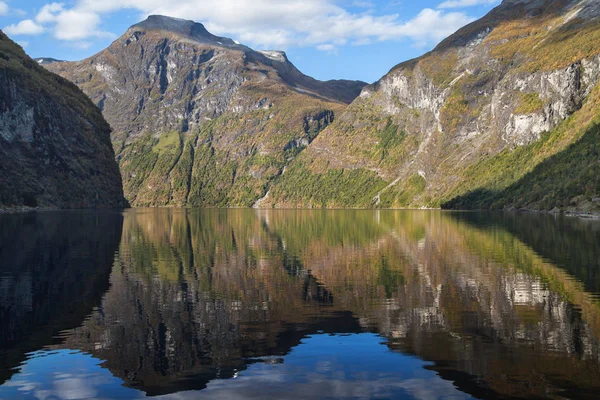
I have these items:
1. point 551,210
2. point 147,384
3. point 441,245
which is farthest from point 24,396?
point 551,210

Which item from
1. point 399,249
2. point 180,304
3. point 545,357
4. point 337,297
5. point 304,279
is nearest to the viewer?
point 545,357

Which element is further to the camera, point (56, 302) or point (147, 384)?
point (56, 302)

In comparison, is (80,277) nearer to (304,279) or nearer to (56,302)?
(56,302)

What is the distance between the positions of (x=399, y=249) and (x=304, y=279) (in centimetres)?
2592

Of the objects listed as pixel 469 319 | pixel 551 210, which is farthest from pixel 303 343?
pixel 551 210

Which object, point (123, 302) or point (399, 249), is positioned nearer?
point (123, 302)

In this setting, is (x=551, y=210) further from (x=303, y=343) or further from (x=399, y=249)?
(x=303, y=343)

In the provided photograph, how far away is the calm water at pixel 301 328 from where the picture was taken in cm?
1983

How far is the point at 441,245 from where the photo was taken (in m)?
70.7

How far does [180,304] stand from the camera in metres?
33.7

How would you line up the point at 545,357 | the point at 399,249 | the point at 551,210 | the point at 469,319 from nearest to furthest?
the point at 545,357
the point at 469,319
the point at 399,249
the point at 551,210

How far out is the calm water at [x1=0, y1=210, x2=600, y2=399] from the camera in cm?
1983

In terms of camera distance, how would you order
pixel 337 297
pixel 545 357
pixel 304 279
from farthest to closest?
pixel 304 279 < pixel 337 297 < pixel 545 357

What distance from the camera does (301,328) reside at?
27.8m
